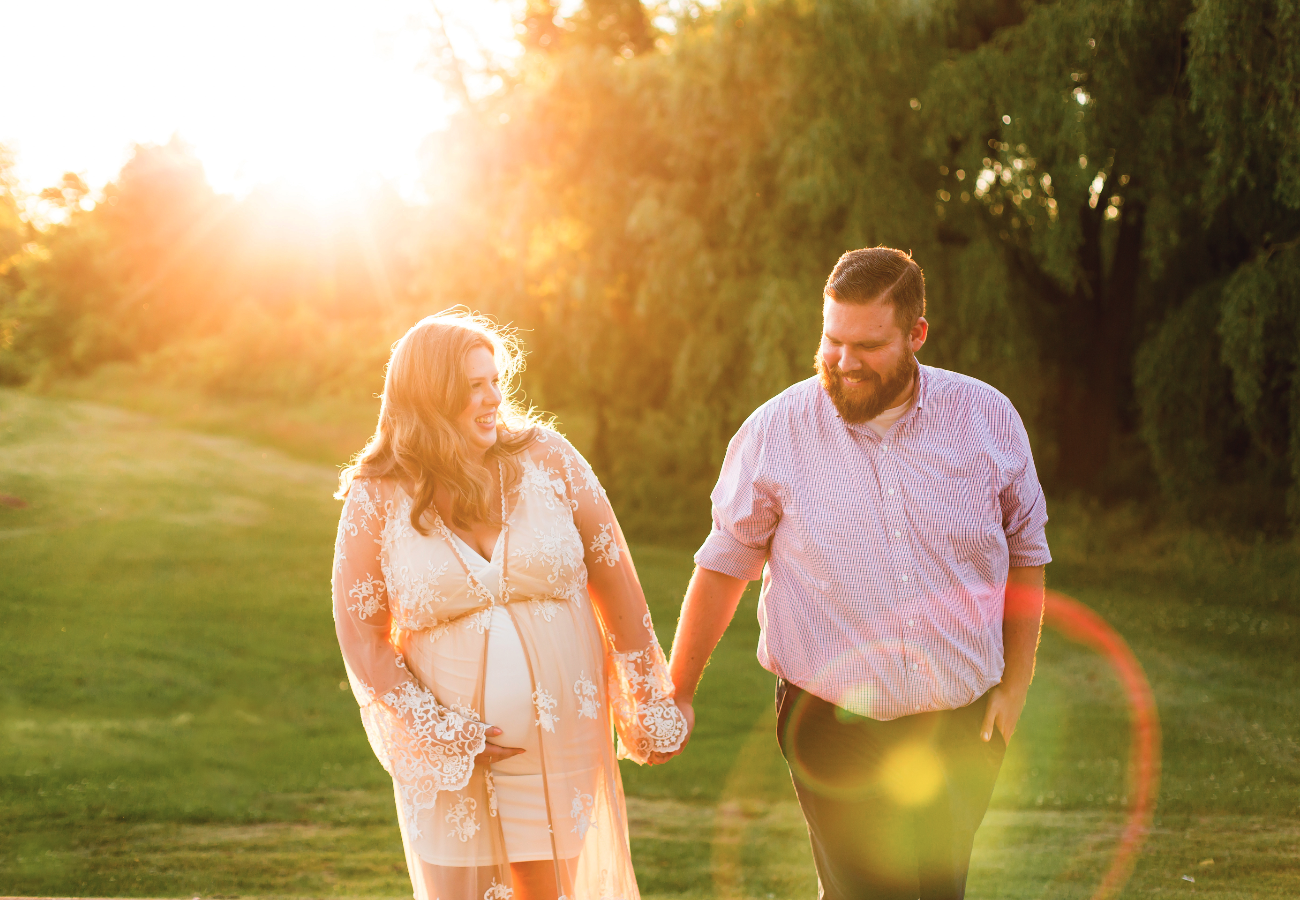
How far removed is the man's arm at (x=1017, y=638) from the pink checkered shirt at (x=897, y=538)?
5cm

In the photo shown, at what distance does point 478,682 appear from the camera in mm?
2680

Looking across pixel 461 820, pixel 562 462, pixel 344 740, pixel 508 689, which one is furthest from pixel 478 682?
pixel 344 740

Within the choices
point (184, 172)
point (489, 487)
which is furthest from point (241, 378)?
point (489, 487)

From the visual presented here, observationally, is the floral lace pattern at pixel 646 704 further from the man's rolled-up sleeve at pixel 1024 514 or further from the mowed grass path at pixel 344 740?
the mowed grass path at pixel 344 740

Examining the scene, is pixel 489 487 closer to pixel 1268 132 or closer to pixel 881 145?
pixel 1268 132

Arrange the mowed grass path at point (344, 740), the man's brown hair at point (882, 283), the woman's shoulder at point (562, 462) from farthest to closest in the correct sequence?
the mowed grass path at point (344, 740) < the woman's shoulder at point (562, 462) < the man's brown hair at point (882, 283)

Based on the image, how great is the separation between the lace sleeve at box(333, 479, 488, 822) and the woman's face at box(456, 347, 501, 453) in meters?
0.25

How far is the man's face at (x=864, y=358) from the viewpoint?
8.34 feet

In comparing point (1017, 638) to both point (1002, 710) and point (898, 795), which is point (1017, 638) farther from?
point (898, 795)

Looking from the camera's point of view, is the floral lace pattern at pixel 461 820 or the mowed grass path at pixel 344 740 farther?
the mowed grass path at pixel 344 740

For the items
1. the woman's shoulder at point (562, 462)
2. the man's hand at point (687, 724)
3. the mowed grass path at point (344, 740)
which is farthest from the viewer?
the mowed grass path at point (344, 740)

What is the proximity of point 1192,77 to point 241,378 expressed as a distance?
25.2 metres

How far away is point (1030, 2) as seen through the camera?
10.6 m

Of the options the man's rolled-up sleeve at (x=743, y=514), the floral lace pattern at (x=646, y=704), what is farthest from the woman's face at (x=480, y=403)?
the floral lace pattern at (x=646, y=704)
